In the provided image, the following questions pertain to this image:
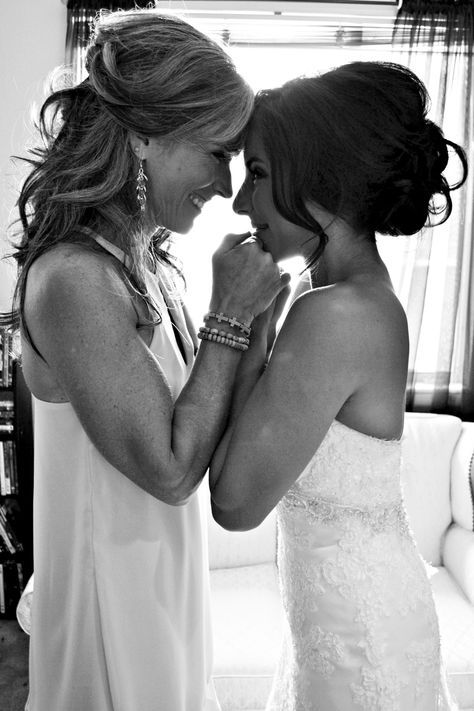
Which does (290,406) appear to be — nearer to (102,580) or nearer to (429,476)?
(102,580)

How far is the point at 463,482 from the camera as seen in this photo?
3.18m

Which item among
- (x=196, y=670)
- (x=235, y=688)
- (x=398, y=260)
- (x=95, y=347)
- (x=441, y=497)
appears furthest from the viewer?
(x=398, y=260)

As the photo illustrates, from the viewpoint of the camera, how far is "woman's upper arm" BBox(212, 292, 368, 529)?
3.59ft

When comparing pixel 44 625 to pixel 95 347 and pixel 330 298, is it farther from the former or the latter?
pixel 330 298

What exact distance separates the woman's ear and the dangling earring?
1cm

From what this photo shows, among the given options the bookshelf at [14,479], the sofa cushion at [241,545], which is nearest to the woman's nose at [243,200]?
the sofa cushion at [241,545]

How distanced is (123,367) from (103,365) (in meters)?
0.03

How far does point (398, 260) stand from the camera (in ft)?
12.1

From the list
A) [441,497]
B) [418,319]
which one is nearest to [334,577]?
[441,497]

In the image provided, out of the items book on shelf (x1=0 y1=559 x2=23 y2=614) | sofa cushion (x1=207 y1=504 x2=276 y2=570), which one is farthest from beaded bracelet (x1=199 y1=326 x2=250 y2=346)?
book on shelf (x1=0 y1=559 x2=23 y2=614)

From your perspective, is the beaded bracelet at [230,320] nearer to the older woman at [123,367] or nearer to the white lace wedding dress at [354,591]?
the older woman at [123,367]

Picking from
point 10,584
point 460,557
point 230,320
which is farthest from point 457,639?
point 10,584

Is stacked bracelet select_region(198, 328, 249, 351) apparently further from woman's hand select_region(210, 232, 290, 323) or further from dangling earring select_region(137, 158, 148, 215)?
dangling earring select_region(137, 158, 148, 215)

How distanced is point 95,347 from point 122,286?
0.11 m
